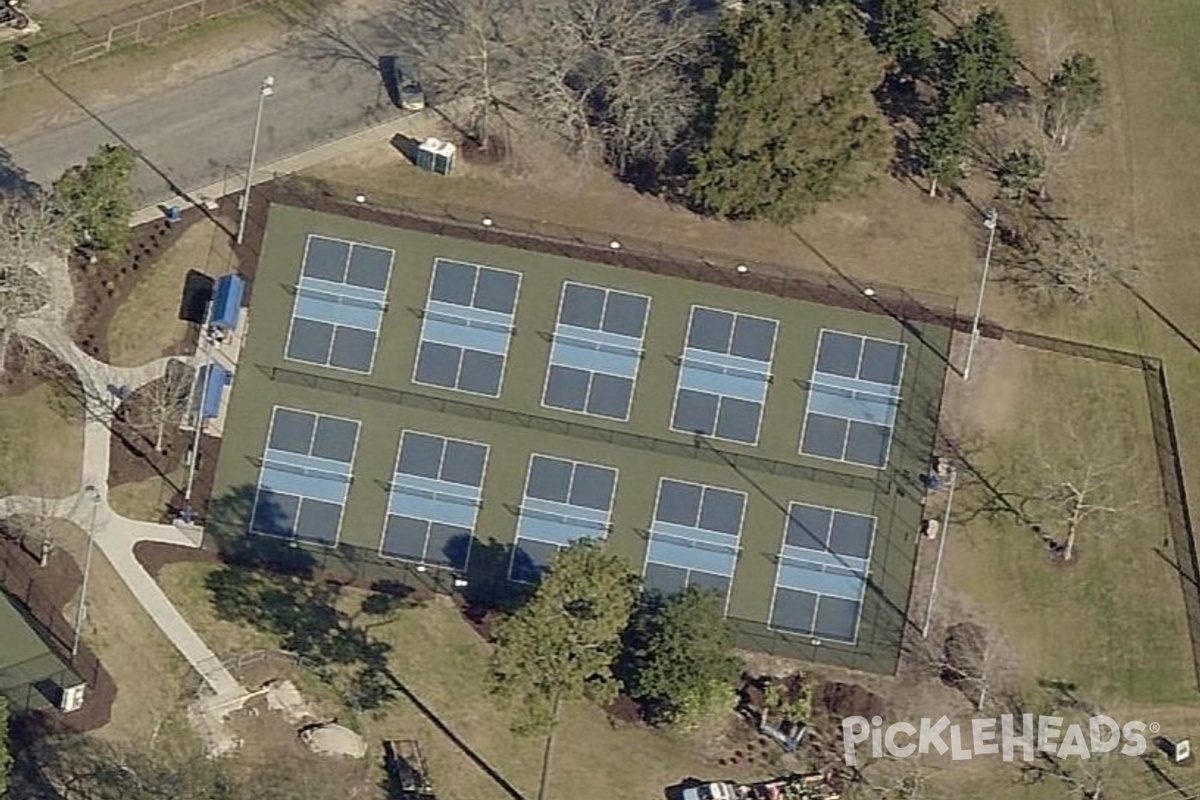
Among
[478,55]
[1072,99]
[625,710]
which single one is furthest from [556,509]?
[1072,99]

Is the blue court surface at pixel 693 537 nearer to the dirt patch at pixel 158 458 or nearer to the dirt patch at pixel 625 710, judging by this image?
the dirt patch at pixel 625 710

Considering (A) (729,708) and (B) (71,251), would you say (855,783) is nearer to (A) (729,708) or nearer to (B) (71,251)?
(A) (729,708)

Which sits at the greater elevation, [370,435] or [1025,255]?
[1025,255]

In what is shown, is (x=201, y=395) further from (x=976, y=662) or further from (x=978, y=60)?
(x=978, y=60)

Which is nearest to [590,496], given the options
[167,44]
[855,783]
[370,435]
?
[370,435]

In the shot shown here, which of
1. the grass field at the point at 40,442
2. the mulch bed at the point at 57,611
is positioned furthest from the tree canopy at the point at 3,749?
the grass field at the point at 40,442

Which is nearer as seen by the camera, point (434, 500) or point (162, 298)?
point (434, 500)

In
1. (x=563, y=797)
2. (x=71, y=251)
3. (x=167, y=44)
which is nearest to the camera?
(x=563, y=797)

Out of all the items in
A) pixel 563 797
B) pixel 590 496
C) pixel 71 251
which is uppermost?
pixel 71 251
